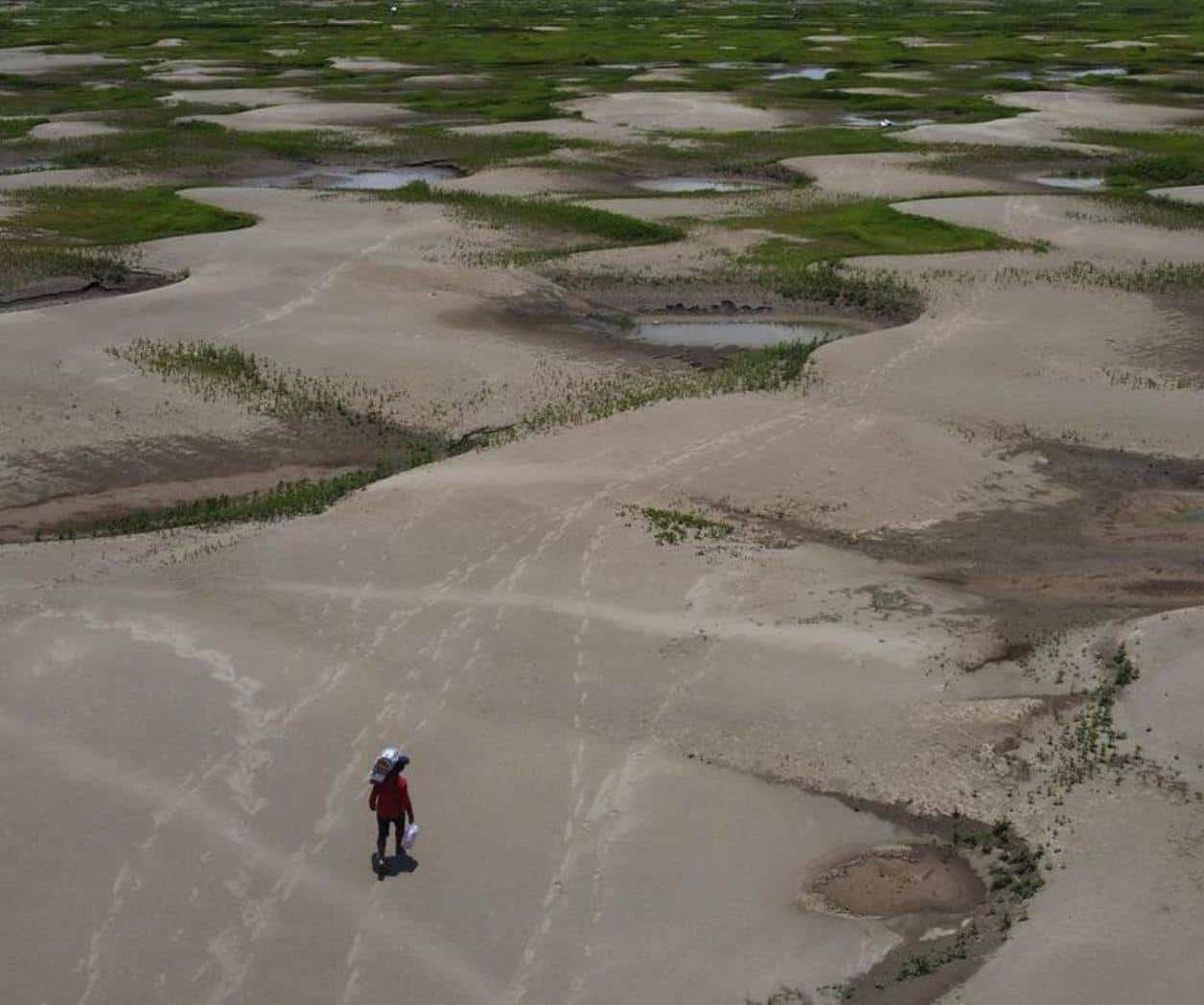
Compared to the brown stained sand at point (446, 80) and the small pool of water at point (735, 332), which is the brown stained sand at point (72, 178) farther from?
the brown stained sand at point (446, 80)

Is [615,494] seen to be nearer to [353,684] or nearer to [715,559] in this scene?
[715,559]

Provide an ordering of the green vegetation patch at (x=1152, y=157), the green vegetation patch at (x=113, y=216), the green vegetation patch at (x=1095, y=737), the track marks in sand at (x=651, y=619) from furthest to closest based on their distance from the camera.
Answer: the green vegetation patch at (x=1152, y=157)
the green vegetation patch at (x=113, y=216)
the track marks in sand at (x=651, y=619)
the green vegetation patch at (x=1095, y=737)

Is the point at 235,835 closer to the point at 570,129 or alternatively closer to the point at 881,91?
the point at 570,129

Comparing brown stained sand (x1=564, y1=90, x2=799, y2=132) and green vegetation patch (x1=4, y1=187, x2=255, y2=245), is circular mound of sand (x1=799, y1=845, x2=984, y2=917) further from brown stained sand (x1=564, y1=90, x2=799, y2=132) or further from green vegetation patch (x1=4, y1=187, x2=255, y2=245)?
brown stained sand (x1=564, y1=90, x2=799, y2=132)

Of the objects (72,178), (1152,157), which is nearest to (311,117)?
(72,178)

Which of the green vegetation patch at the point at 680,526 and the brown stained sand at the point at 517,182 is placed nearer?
the green vegetation patch at the point at 680,526

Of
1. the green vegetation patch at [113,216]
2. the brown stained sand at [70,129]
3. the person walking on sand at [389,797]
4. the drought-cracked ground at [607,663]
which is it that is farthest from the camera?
the brown stained sand at [70,129]

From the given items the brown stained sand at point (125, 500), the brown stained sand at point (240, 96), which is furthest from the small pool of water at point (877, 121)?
the brown stained sand at point (125, 500)
